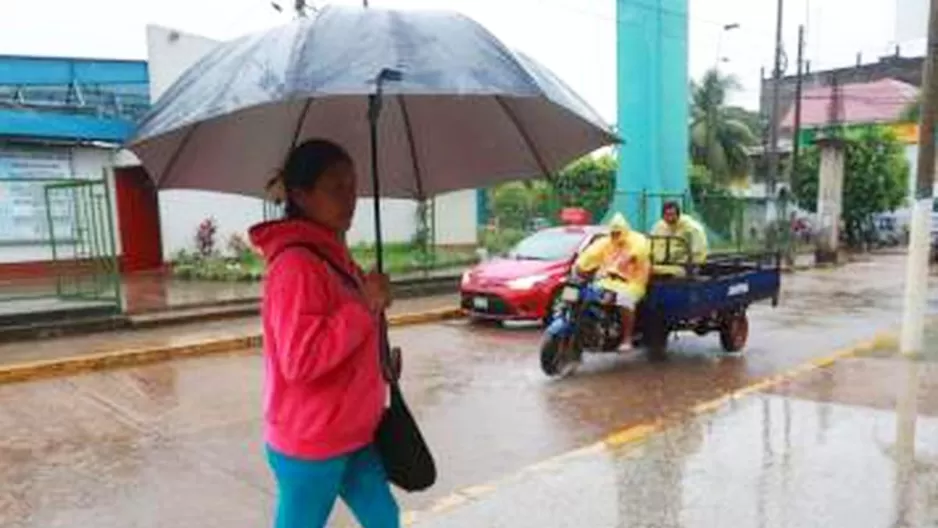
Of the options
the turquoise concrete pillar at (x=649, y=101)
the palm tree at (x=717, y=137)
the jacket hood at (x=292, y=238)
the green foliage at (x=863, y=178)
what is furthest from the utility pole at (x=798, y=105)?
the jacket hood at (x=292, y=238)

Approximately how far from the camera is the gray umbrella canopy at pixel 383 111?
2742 mm

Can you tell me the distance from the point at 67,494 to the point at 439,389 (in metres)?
3.76

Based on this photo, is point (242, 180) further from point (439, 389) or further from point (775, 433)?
point (439, 389)

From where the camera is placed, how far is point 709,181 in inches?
1435

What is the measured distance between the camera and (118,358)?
396 inches

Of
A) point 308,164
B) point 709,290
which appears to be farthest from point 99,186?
point 308,164

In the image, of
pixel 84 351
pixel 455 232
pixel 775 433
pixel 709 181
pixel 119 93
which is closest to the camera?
pixel 775 433

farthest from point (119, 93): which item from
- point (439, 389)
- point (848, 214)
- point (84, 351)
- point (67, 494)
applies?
point (848, 214)

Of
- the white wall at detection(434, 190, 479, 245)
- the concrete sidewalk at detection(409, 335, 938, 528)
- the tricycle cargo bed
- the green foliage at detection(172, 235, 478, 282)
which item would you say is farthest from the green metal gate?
the white wall at detection(434, 190, 479, 245)

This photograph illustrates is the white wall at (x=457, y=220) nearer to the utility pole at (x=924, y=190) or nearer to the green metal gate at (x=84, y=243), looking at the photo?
the green metal gate at (x=84, y=243)

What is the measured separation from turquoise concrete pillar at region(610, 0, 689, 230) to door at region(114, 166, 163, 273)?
10363 mm

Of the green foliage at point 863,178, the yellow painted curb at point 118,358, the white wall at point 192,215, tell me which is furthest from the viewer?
the green foliage at point 863,178

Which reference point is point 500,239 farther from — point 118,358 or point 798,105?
point 118,358

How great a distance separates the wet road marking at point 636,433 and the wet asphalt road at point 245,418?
0.50 ft
